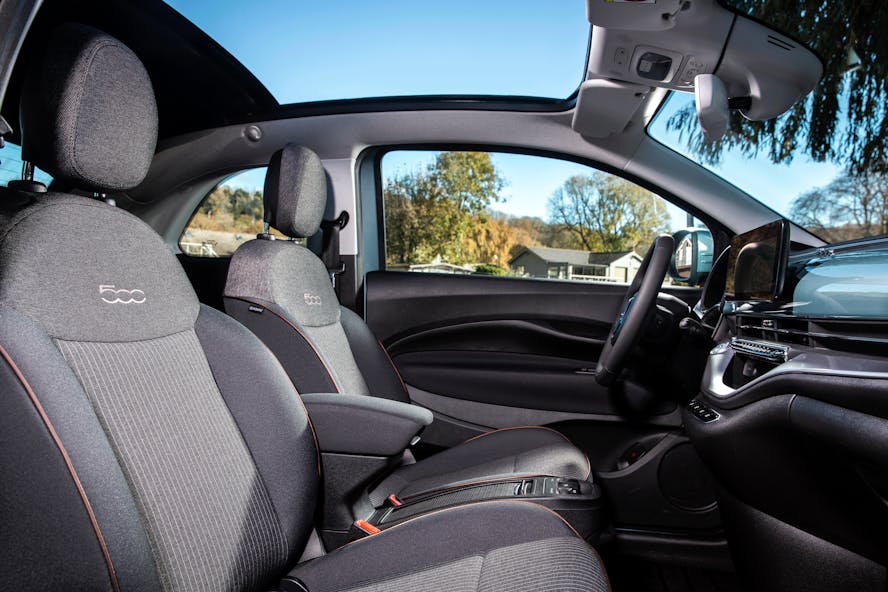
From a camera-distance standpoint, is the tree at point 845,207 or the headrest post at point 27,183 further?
the tree at point 845,207

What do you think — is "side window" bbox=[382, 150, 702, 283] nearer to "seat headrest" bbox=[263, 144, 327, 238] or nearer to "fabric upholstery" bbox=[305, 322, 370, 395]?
"fabric upholstery" bbox=[305, 322, 370, 395]

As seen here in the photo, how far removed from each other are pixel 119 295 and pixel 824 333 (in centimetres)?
128

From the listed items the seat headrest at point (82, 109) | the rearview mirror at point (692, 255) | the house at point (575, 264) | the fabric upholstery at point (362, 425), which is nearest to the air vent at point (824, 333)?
the rearview mirror at point (692, 255)

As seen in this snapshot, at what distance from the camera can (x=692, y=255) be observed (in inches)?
70.6

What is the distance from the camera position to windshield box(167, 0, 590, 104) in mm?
2131

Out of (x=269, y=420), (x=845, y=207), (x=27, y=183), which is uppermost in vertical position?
(x=845, y=207)

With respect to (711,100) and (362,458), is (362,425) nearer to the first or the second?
(362,458)

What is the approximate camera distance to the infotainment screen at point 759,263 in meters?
1.23

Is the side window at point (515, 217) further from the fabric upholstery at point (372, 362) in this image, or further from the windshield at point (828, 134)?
the fabric upholstery at point (372, 362)

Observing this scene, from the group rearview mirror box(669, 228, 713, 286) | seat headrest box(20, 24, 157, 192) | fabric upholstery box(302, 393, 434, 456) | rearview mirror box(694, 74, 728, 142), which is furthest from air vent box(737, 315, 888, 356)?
seat headrest box(20, 24, 157, 192)

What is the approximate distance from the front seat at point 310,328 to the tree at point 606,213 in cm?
105

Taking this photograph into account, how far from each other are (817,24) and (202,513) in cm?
236

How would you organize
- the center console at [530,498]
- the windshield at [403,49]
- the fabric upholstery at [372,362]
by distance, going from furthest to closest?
1. the windshield at [403,49]
2. the fabric upholstery at [372,362]
3. the center console at [530,498]

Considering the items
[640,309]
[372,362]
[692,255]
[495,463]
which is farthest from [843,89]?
[372,362]
